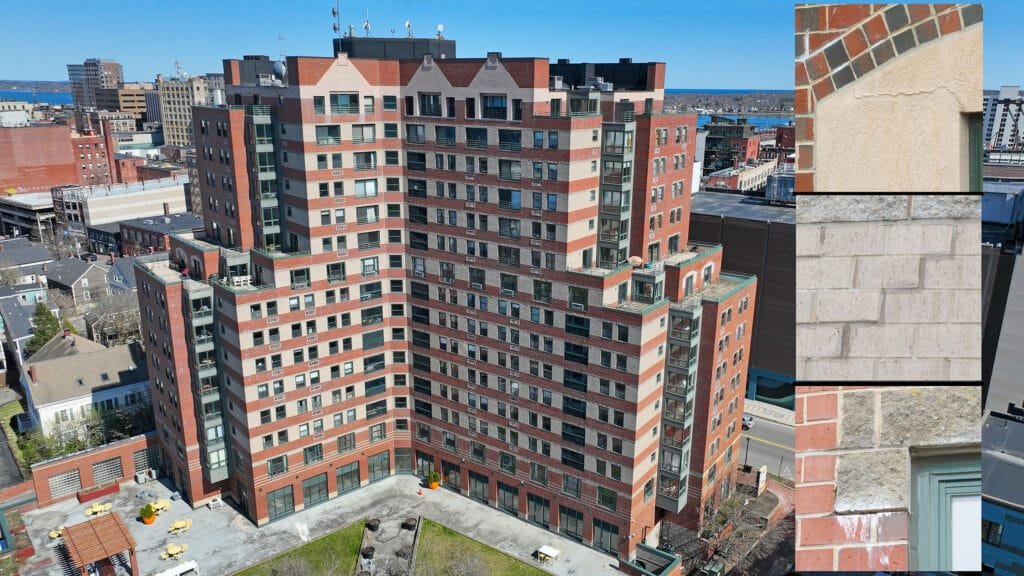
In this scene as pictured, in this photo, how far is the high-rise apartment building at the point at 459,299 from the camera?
4141cm

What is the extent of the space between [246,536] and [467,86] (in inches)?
1294

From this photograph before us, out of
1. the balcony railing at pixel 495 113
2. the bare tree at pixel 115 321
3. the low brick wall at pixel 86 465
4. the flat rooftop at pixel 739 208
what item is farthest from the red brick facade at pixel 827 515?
the bare tree at pixel 115 321

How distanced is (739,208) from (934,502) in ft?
225

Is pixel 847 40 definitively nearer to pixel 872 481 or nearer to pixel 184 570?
pixel 872 481

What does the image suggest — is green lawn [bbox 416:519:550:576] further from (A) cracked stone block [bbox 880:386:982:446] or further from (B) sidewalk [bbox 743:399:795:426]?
(A) cracked stone block [bbox 880:386:982:446]

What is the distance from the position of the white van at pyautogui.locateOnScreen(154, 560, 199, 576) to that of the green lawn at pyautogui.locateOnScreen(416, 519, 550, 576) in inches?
536

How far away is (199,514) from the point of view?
4891cm

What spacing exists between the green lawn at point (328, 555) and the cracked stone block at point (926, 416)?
41839 mm

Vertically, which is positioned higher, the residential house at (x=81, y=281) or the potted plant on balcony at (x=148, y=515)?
the residential house at (x=81, y=281)

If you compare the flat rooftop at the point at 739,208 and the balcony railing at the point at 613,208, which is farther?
the flat rooftop at the point at 739,208

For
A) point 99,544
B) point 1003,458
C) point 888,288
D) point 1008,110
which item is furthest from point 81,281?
point 888,288

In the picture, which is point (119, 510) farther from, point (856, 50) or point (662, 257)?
point (856, 50)

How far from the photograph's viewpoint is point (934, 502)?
23.1 feet

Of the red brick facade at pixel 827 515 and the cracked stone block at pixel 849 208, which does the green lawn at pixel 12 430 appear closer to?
the red brick facade at pixel 827 515
